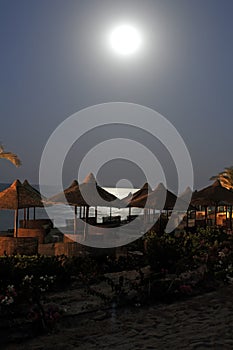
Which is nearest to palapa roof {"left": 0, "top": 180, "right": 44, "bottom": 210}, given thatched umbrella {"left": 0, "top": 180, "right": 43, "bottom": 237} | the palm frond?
thatched umbrella {"left": 0, "top": 180, "right": 43, "bottom": 237}

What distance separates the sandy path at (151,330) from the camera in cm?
556

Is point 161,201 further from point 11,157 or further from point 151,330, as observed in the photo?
point 151,330

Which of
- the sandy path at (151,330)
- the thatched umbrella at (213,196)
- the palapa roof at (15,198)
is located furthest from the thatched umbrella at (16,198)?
the thatched umbrella at (213,196)

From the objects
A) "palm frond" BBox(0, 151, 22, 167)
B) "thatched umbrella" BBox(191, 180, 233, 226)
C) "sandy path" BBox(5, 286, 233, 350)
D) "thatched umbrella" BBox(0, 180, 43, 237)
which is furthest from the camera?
"thatched umbrella" BBox(191, 180, 233, 226)

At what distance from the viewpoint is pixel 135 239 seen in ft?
41.6

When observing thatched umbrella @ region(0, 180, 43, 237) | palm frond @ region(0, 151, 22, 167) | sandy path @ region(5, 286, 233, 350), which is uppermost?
palm frond @ region(0, 151, 22, 167)

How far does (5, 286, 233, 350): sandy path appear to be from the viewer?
5559 millimetres

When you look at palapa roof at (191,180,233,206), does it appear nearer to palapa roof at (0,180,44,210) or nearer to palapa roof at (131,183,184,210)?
palapa roof at (131,183,184,210)

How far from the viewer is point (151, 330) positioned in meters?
6.23

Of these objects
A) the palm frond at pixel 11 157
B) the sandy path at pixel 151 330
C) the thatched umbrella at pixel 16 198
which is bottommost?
the sandy path at pixel 151 330

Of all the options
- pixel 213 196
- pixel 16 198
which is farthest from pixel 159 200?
pixel 16 198

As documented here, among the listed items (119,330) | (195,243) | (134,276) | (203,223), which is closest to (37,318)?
(119,330)

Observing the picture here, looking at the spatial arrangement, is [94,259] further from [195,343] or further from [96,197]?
[195,343]

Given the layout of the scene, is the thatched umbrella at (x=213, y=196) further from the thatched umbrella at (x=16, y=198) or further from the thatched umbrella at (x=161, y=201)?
the thatched umbrella at (x=16, y=198)
